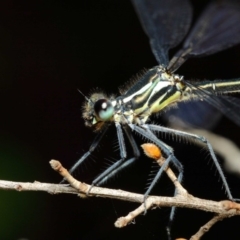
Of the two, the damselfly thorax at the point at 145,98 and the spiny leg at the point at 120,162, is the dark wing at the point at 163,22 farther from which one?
the spiny leg at the point at 120,162

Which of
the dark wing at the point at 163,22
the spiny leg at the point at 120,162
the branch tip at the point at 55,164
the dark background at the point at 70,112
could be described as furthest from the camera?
the dark background at the point at 70,112

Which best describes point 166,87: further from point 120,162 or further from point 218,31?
point 218,31

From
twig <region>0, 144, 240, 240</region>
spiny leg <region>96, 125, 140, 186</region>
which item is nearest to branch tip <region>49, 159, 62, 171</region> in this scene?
twig <region>0, 144, 240, 240</region>

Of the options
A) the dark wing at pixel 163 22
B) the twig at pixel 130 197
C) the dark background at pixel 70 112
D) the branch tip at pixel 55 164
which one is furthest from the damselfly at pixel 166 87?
the branch tip at pixel 55 164

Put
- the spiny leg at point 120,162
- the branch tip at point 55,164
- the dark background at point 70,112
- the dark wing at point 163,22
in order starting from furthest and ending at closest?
the dark background at point 70,112 < the dark wing at point 163,22 < the spiny leg at point 120,162 < the branch tip at point 55,164

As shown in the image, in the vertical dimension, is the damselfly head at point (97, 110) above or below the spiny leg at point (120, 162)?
above

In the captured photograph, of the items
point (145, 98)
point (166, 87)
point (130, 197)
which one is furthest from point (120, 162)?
point (130, 197)

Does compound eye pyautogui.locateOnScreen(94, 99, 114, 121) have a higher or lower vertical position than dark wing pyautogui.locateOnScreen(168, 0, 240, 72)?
lower

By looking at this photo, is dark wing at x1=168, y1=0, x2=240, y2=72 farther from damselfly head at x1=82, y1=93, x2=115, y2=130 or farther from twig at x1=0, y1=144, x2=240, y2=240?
twig at x1=0, y1=144, x2=240, y2=240
